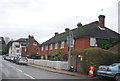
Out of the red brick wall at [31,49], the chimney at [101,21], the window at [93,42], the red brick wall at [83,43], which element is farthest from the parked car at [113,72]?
the red brick wall at [31,49]

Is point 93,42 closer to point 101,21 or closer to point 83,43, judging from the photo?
point 83,43

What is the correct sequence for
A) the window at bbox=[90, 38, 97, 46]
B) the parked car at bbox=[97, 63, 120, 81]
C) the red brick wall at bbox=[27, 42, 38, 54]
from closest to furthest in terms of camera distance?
the parked car at bbox=[97, 63, 120, 81] < the window at bbox=[90, 38, 97, 46] < the red brick wall at bbox=[27, 42, 38, 54]

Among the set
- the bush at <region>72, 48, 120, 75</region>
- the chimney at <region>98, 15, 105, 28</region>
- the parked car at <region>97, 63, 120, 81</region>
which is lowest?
the parked car at <region>97, 63, 120, 81</region>

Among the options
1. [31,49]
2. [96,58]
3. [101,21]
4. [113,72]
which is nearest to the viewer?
→ [113,72]

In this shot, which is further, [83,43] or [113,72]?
[83,43]

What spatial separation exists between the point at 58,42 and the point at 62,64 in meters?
18.0

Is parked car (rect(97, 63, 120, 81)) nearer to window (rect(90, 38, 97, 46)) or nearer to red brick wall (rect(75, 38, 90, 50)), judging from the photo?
red brick wall (rect(75, 38, 90, 50))

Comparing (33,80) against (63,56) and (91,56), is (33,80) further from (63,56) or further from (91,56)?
(63,56)

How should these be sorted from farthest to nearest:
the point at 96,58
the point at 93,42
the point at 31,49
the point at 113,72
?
1. the point at 31,49
2. the point at 93,42
3. the point at 96,58
4. the point at 113,72

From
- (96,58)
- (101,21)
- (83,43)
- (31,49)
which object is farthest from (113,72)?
(31,49)

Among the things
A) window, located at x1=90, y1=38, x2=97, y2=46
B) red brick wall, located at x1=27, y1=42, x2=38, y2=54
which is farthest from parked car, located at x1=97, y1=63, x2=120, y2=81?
red brick wall, located at x1=27, y1=42, x2=38, y2=54

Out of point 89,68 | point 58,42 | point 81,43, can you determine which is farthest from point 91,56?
point 58,42

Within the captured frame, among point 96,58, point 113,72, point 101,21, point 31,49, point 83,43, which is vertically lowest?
point 113,72

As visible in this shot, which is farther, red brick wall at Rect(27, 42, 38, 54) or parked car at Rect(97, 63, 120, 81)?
red brick wall at Rect(27, 42, 38, 54)
